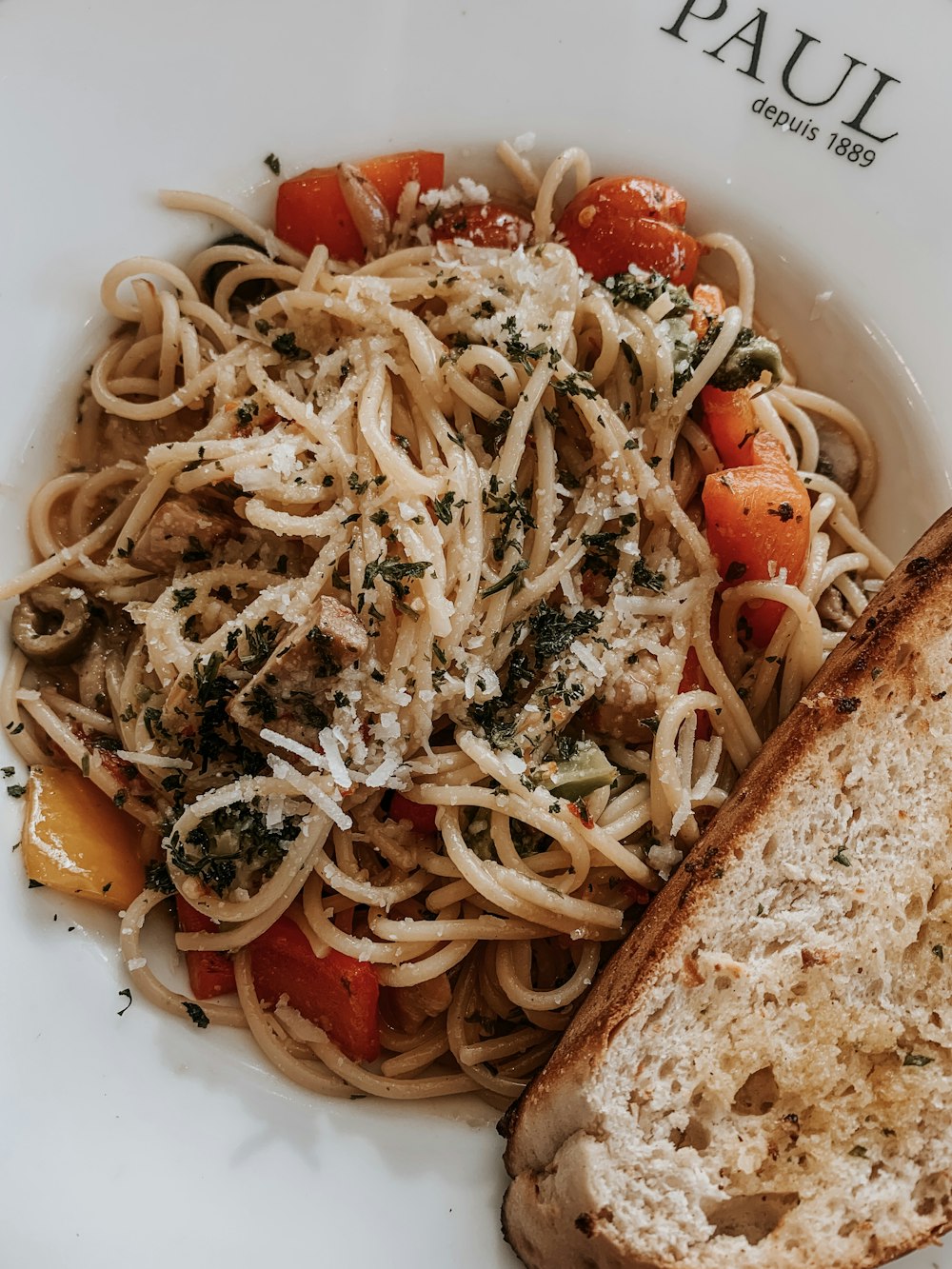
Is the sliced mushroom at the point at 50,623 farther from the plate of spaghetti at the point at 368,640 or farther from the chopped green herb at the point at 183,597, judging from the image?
the chopped green herb at the point at 183,597

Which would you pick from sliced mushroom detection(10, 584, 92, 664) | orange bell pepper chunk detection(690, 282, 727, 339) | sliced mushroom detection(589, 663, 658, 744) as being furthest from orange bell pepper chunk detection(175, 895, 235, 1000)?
orange bell pepper chunk detection(690, 282, 727, 339)

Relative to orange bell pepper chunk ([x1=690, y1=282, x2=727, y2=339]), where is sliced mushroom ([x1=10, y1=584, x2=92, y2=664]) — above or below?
below

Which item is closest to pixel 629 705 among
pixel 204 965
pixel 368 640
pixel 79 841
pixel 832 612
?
pixel 368 640

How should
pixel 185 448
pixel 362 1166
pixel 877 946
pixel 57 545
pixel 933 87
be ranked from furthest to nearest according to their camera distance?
1. pixel 933 87
2. pixel 57 545
3. pixel 185 448
4. pixel 362 1166
5. pixel 877 946

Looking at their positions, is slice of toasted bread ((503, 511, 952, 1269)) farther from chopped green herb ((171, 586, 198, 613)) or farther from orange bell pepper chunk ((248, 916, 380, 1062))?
chopped green herb ((171, 586, 198, 613))

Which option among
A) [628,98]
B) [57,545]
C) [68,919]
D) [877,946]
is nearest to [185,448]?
[57,545]

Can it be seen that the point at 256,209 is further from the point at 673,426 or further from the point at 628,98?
the point at 673,426

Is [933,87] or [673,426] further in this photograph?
[933,87]

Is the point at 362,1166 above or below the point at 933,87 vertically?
below
